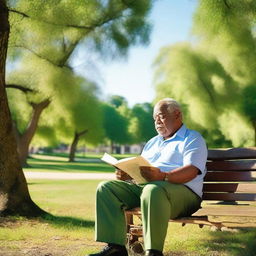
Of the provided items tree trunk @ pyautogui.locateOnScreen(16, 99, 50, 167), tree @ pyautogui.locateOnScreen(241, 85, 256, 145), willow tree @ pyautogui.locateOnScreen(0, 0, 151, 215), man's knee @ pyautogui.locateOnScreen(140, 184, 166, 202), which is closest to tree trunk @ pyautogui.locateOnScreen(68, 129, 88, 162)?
tree trunk @ pyautogui.locateOnScreen(16, 99, 50, 167)

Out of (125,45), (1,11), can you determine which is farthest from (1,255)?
(125,45)

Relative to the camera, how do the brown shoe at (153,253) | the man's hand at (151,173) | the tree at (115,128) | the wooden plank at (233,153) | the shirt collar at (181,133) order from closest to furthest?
the brown shoe at (153,253) < the man's hand at (151,173) < the shirt collar at (181,133) < the wooden plank at (233,153) < the tree at (115,128)

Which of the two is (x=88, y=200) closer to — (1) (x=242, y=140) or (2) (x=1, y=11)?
(2) (x=1, y=11)

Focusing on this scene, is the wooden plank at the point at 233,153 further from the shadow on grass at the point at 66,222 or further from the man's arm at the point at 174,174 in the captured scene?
the shadow on grass at the point at 66,222

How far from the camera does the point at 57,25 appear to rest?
10102 millimetres

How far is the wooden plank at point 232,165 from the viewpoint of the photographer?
198 inches

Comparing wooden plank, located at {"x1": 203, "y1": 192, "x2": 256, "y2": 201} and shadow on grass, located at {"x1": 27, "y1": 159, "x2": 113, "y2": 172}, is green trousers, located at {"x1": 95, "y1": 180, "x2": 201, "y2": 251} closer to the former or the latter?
wooden plank, located at {"x1": 203, "y1": 192, "x2": 256, "y2": 201}

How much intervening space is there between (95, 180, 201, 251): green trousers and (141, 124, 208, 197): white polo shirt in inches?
7.6

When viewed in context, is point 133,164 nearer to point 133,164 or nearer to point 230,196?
point 133,164

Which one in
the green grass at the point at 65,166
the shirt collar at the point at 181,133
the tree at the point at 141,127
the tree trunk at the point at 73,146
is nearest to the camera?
the shirt collar at the point at 181,133

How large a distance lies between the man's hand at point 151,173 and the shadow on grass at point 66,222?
341 centimetres

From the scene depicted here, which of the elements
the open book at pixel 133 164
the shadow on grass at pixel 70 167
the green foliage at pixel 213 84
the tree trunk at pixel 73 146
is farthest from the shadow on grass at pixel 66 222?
the tree trunk at pixel 73 146

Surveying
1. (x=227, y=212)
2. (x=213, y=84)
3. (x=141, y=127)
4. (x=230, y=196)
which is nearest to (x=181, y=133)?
(x=227, y=212)

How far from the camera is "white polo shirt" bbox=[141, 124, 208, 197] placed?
4373 mm
